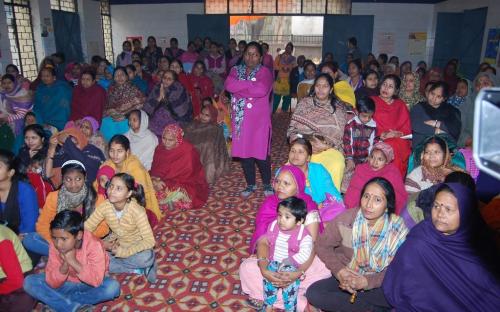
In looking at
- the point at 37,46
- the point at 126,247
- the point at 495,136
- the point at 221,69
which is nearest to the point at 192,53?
the point at 221,69

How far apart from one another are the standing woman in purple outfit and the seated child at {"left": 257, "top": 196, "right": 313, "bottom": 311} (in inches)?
64.2

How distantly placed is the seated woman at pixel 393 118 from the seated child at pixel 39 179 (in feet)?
9.52

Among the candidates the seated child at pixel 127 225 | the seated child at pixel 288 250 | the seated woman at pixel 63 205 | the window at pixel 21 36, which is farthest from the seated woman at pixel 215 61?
the seated child at pixel 288 250

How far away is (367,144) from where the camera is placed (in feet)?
11.9

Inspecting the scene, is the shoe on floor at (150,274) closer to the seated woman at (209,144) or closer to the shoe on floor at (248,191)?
the shoe on floor at (248,191)

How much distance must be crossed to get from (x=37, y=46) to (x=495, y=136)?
348 inches

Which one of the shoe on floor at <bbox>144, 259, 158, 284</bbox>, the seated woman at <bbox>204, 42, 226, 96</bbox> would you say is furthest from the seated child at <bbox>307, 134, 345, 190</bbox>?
the seated woman at <bbox>204, 42, 226, 96</bbox>

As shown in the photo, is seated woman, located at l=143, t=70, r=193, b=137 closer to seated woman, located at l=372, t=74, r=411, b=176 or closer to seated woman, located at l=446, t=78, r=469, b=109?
seated woman, located at l=372, t=74, r=411, b=176

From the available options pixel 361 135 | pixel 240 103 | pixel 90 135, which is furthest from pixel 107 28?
pixel 361 135

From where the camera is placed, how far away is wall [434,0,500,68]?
770 centimetres

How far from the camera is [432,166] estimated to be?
9.50 feet

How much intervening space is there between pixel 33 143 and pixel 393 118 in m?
3.20

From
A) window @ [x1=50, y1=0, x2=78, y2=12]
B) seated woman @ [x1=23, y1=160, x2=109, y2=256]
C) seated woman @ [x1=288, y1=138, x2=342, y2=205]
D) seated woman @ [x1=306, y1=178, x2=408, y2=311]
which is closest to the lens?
seated woman @ [x1=306, y1=178, x2=408, y2=311]

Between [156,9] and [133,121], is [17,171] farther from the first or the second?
[156,9]
